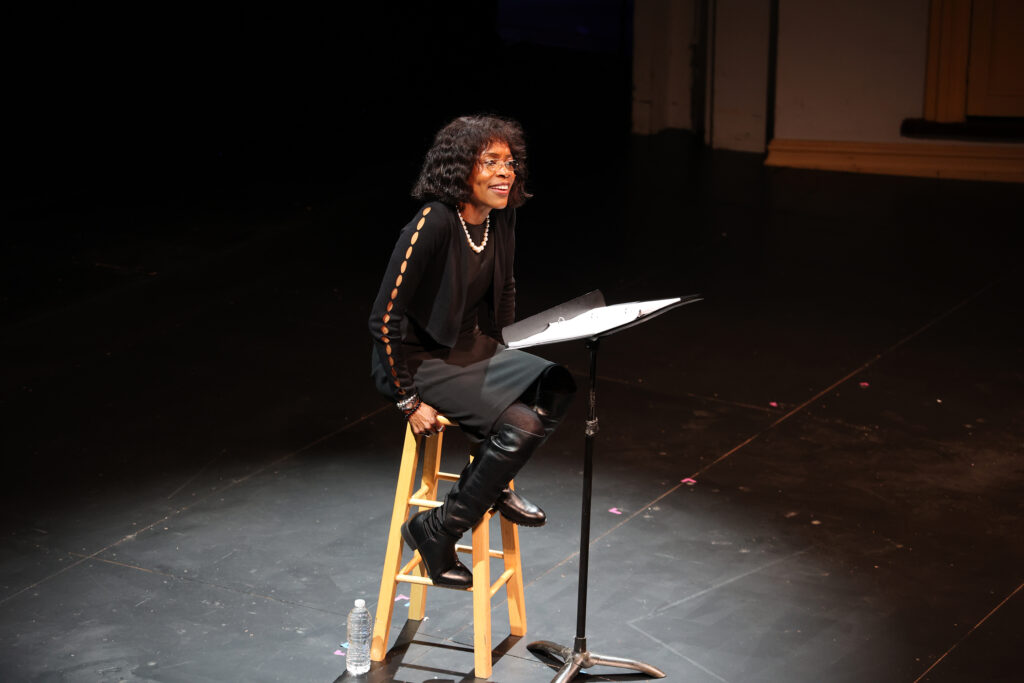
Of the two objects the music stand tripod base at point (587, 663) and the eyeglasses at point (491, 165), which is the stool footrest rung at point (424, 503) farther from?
the eyeglasses at point (491, 165)

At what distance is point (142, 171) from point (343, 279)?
9.95 feet

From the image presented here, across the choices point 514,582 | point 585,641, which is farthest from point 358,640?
point 585,641

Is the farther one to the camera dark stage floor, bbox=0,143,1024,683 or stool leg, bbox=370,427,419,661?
dark stage floor, bbox=0,143,1024,683

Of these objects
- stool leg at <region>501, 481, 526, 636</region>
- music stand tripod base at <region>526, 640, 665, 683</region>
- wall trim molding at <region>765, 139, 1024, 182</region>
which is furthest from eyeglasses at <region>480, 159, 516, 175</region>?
wall trim molding at <region>765, 139, 1024, 182</region>

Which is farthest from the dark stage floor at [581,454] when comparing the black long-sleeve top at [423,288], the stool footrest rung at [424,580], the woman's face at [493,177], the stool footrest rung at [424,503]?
the woman's face at [493,177]

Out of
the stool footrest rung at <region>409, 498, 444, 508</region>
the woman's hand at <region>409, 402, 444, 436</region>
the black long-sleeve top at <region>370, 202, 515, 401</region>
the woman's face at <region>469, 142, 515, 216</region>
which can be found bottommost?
the stool footrest rung at <region>409, 498, 444, 508</region>

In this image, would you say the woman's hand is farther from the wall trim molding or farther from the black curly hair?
the wall trim molding

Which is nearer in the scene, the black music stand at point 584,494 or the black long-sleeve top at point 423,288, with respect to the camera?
the black music stand at point 584,494

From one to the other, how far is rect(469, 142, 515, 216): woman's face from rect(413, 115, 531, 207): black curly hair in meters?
0.01

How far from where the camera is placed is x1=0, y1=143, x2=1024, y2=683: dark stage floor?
381cm

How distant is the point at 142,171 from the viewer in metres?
9.46

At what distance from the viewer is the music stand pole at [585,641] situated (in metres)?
3.40

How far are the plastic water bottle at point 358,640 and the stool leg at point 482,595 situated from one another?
11.6 inches

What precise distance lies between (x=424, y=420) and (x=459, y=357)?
0.64 feet
